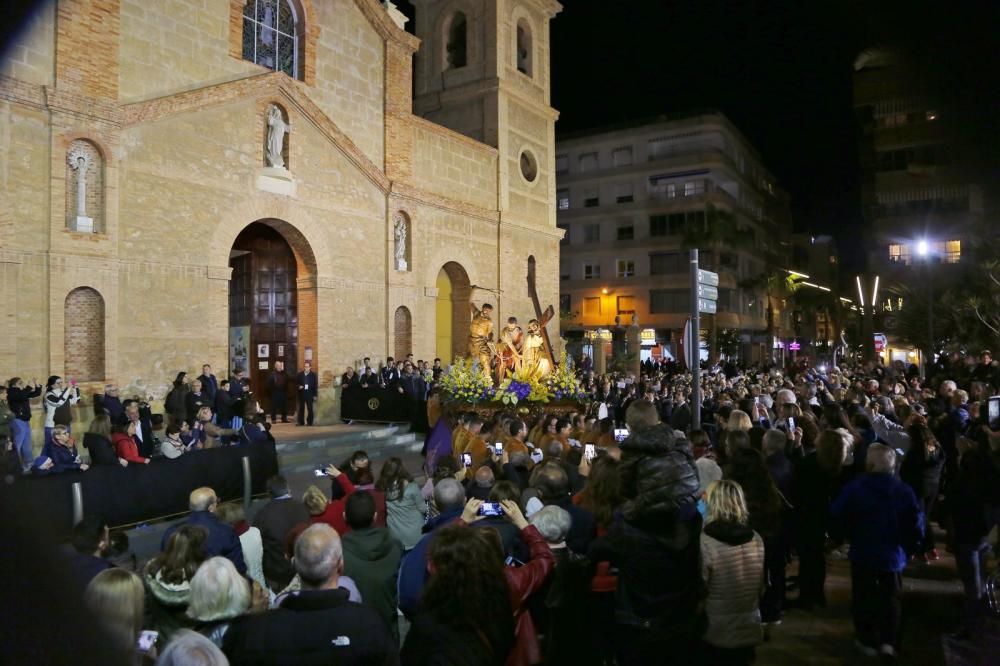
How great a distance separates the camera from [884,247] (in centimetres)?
4547

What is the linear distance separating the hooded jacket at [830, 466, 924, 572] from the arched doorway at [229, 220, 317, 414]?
16.5m

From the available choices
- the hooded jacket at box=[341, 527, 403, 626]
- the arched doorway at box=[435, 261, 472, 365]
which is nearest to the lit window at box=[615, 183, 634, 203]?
the arched doorway at box=[435, 261, 472, 365]

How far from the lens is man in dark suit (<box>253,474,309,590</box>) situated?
5141mm

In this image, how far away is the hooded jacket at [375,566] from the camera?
4703 mm

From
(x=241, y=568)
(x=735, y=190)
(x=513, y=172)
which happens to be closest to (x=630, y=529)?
(x=241, y=568)

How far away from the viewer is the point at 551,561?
4230 millimetres

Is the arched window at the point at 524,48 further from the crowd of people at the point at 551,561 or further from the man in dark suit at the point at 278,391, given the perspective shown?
the crowd of people at the point at 551,561

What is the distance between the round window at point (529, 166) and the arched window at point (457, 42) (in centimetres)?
433

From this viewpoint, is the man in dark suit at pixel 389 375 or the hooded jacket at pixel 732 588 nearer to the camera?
the hooded jacket at pixel 732 588

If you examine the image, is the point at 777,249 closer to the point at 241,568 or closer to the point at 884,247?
the point at 884,247

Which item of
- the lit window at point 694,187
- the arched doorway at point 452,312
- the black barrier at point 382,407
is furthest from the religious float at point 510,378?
the lit window at point 694,187

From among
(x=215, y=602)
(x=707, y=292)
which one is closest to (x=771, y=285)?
(x=707, y=292)

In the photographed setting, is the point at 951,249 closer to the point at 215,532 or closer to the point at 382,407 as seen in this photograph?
the point at 382,407

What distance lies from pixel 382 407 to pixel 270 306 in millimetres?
4897
